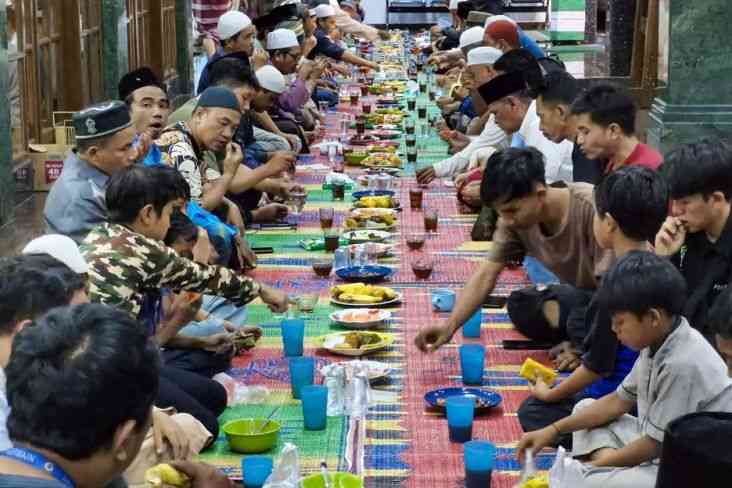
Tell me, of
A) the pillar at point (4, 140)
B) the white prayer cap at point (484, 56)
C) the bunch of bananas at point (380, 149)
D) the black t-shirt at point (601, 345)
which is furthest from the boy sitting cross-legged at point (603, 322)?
the pillar at point (4, 140)

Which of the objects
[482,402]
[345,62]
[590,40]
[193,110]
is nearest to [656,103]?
[193,110]

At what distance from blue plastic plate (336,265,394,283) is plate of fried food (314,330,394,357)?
728 millimetres

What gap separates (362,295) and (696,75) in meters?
3.06

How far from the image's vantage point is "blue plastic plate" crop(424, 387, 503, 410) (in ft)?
13.3

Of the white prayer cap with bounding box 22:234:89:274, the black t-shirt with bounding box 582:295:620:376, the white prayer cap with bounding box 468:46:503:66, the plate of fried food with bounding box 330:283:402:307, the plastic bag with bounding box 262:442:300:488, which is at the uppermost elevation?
the white prayer cap with bounding box 468:46:503:66

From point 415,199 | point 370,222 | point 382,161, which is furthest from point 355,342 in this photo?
point 382,161

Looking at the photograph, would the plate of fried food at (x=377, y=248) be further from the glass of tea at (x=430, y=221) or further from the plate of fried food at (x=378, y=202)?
the plate of fried food at (x=378, y=202)

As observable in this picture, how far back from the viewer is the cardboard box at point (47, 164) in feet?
27.1

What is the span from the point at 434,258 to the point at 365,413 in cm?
196

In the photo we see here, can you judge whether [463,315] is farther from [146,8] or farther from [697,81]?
[146,8]

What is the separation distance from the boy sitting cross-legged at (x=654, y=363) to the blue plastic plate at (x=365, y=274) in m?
2.14

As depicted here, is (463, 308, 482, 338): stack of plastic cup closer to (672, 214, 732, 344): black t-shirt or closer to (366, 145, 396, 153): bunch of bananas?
(672, 214, 732, 344): black t-shirt

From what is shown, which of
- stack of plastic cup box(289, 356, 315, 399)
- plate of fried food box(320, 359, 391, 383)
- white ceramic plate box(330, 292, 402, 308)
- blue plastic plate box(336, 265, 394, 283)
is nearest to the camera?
stack of plastic cup box(289, 356, 315, 399)

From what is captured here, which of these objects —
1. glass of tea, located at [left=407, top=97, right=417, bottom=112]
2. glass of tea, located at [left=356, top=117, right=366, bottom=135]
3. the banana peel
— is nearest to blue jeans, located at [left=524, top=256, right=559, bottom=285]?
the banana peel
